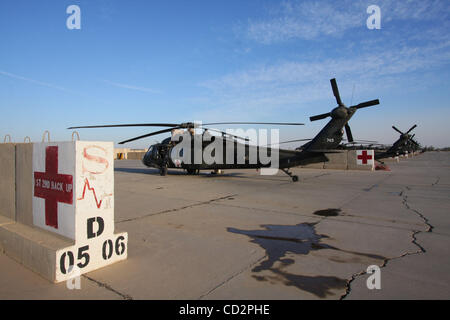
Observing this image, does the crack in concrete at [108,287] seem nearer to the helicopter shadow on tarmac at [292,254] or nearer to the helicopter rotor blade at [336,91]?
the helicopter shadow on tarmac at [292,254]

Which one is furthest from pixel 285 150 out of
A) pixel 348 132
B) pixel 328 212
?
pixel 328 212

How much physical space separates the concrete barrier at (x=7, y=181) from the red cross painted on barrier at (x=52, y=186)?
100 cm

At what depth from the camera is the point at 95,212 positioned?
11.2 feet

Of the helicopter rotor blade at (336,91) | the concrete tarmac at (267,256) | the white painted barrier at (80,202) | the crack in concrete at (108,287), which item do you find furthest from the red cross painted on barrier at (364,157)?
the crack in concrete at (108,287)

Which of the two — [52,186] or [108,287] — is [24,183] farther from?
[108,287]

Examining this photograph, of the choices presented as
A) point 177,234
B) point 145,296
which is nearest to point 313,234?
point 177,234

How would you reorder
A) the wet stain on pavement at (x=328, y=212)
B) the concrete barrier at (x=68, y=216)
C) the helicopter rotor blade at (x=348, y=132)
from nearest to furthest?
the concrete barrier at (x=68, y=216) < the wet stain on pavement at (x=328, y=212) < the helicopter rotor blade at (x=348, y=132)

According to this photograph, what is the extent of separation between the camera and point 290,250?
4.06 m

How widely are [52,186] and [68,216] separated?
56 centimetres

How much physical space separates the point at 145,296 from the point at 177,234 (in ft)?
6.85

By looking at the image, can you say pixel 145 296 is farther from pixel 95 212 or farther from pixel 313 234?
pixel 313 234

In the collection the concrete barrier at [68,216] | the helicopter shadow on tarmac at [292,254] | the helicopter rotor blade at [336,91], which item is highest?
the helicopter rotor blade at [336,91]

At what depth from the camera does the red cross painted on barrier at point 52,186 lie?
332cm

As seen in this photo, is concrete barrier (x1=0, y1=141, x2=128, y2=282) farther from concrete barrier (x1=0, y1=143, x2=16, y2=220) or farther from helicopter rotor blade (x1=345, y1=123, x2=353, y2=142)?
helicopter rotor blade (x1=345, y1=123, x2=353, y2=142)
